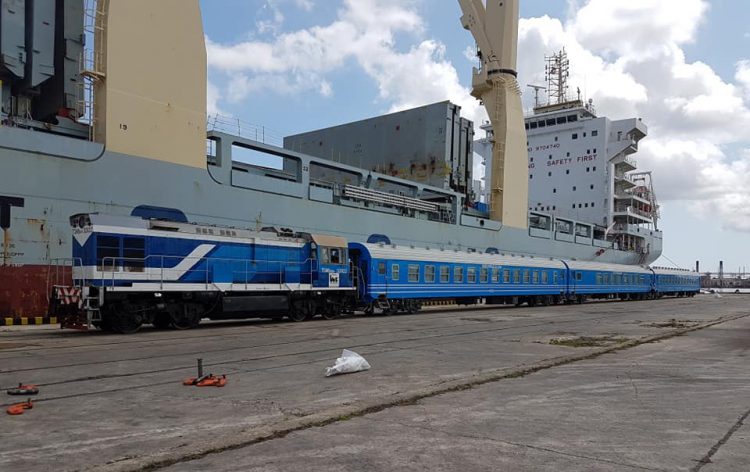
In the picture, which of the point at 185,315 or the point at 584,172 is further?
the point at 584,172

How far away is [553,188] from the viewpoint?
5900cm

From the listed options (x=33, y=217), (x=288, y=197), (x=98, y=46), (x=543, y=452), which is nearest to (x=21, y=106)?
(x=98, y=46)

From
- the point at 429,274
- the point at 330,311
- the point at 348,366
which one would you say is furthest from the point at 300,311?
the point at 348,366

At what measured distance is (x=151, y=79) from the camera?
23.0m

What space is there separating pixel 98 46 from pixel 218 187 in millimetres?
7280

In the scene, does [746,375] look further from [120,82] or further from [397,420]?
[120,82]

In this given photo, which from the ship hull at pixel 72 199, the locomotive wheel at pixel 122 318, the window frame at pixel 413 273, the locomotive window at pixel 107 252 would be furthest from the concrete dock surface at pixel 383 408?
the window frame at pixel 413 273

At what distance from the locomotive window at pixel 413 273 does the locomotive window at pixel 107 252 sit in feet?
43.8

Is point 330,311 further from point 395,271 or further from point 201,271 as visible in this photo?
point 201,271

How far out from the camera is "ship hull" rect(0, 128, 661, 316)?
18.6 metres

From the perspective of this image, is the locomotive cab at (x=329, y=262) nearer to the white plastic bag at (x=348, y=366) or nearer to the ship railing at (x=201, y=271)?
the ship railing at (x=201, y=271)

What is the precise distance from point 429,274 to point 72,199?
15379 mm

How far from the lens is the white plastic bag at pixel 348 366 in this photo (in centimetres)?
903

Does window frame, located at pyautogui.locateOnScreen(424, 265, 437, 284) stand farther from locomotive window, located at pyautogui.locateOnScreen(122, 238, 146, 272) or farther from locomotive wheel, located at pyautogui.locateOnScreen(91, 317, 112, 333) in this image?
locomotive wheel, located at pyautogui.locateOnScreen(91, 317, 112, 333)
